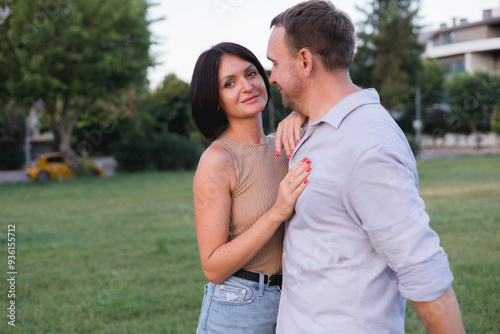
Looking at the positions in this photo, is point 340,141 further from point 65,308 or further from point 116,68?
point 116,68

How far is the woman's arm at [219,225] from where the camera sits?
1.93 m

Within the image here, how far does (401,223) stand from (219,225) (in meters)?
0.84

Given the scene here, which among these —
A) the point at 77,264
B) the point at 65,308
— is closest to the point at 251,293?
the point at 65,308

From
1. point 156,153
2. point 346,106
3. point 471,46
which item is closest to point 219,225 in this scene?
point 346,106

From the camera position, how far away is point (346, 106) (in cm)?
162

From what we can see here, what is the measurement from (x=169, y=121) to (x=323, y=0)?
34.2 metres

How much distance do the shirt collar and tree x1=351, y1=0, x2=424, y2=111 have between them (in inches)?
1284

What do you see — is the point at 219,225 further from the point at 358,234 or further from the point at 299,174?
the point at 358,234

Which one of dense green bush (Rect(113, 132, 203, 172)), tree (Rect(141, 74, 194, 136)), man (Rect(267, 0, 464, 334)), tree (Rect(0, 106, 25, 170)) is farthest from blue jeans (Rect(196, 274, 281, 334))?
tree (Rect(0, 106, 25, 170))

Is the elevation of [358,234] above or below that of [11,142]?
above

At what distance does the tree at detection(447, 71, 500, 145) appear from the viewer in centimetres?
3894

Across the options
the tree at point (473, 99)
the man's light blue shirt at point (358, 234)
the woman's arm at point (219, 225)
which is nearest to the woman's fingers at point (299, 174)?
the man's light blue shirt at point (358, 234)

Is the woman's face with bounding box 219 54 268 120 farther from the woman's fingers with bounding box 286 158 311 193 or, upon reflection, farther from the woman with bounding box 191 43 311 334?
the woman's fingers with bounding box 286 158 311 193

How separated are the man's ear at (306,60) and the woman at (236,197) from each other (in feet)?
1.61
